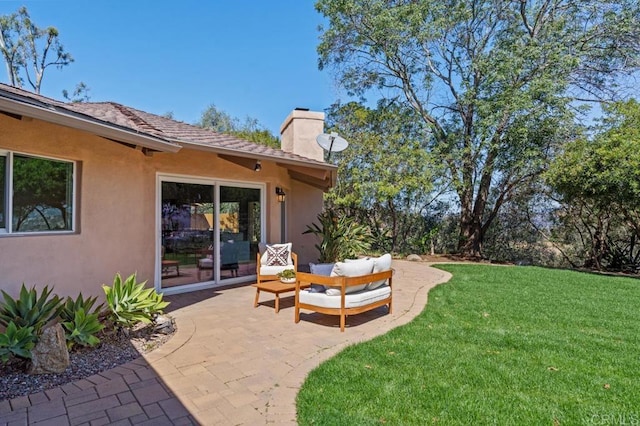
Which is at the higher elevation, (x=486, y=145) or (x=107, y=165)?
(x=486, y=145)

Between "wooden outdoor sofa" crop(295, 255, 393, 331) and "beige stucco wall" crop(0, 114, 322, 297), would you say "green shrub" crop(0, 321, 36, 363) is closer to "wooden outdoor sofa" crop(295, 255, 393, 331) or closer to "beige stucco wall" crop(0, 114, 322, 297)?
"beige stucco wall" crop(0, 114, 322, 297)

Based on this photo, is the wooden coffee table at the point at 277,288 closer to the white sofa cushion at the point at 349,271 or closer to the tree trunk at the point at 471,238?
the white sofa cushion at the point at 349,271

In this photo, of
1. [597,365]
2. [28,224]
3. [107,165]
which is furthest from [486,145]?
[28,224]

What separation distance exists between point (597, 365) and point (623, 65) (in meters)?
16.1

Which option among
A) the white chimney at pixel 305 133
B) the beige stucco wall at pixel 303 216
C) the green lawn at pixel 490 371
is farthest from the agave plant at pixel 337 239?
the green lawn at pixel 490 371

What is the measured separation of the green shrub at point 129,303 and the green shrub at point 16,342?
111 centimetres

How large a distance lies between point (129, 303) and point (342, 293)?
3.17 meters

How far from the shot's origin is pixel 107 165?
6.64 metres

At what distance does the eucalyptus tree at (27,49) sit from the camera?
88.6ft

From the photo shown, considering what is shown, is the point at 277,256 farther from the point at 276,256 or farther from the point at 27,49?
the point at 27,49

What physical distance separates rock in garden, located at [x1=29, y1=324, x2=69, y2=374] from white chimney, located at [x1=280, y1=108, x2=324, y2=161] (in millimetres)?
9617

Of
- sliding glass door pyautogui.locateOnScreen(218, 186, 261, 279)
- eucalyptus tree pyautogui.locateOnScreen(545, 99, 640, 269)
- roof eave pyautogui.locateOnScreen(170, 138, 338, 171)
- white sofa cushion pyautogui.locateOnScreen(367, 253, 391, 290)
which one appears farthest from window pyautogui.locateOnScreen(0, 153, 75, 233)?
eucalyptus tree pyautogui.locateOnScreen(545, 99, 640, 269)

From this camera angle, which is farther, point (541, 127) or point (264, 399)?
point (541, 127)

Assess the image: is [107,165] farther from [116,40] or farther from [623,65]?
[623,65]
